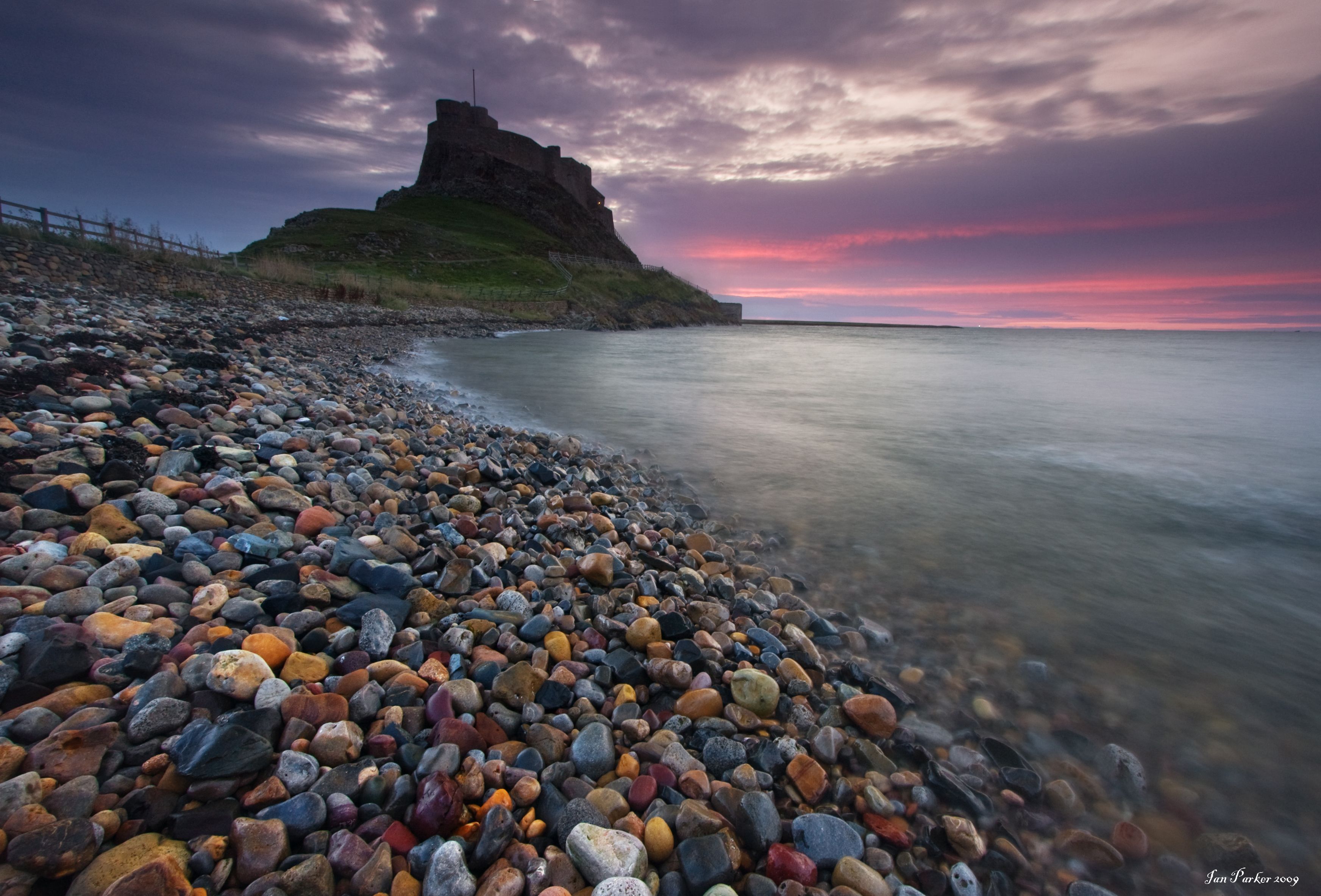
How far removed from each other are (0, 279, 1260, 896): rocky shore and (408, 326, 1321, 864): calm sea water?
68cm

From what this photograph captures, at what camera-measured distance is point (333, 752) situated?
6.18 feet

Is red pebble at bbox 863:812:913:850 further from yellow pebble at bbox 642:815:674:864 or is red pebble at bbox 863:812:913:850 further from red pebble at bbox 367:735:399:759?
red pebble at bbox 367:735:399:759

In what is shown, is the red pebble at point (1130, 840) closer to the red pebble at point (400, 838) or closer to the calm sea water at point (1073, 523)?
the calm sea water at point (1073, 523)

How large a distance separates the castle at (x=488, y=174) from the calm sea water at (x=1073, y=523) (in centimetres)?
8030

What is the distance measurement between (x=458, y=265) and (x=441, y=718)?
59.7 m

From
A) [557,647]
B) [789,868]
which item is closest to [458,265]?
[557,647]

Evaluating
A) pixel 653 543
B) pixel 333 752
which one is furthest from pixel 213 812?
pixel 653 543

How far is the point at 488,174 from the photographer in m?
89.1

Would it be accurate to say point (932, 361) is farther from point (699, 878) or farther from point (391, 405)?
point (699, 878)

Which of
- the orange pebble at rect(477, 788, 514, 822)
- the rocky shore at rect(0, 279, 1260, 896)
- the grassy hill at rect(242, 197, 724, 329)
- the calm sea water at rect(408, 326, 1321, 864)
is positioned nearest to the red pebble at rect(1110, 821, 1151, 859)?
the rocky shore at rect(0, 279, 1260, 896)

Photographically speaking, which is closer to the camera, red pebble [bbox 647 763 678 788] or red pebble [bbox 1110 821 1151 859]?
red pebble [bbox 647 763 678 788]

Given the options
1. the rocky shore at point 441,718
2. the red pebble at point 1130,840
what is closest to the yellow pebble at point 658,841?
the rocky shore at point 441,718

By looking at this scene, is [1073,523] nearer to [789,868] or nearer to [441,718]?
[789,868]

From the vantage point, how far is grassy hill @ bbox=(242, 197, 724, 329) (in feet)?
133
